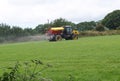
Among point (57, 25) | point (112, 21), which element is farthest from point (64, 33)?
point (112, 21)

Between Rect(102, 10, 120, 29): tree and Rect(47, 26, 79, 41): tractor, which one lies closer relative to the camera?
Rect(47, 26, 79, 41): tractor

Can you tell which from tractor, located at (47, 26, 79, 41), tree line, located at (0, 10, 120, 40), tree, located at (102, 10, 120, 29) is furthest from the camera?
tree, located at (102, 10, 120, 29)

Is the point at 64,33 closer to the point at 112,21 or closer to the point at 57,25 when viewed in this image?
the point at 57,25

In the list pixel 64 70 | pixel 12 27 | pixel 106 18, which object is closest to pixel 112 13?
pixel 106 18

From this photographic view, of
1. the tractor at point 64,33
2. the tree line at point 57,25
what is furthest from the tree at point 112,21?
the tractor at point 64,33

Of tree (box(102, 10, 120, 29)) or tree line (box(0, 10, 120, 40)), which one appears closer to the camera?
tree line (box(0, 10, 120, 40))

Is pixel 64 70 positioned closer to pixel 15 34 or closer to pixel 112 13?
pixel 15 34

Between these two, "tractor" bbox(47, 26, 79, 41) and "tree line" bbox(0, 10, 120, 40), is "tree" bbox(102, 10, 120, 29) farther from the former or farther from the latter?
"tractor" bbox(47, 26, 79, 41)

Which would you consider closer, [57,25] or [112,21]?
[57,25]

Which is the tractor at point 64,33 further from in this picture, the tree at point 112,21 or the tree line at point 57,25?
the tree at point 112,21

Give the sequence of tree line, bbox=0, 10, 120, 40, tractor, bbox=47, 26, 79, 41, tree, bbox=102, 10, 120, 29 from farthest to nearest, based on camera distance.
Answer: tree, bbox=102, 10, 120, 29
tree line, bbox=0, 10, 120, 40
tractor, bbox=47, 26, 79, 41

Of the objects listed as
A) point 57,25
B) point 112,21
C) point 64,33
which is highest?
point 112,21

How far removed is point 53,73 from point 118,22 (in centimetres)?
10124

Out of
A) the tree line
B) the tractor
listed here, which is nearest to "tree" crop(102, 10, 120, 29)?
the tree line
